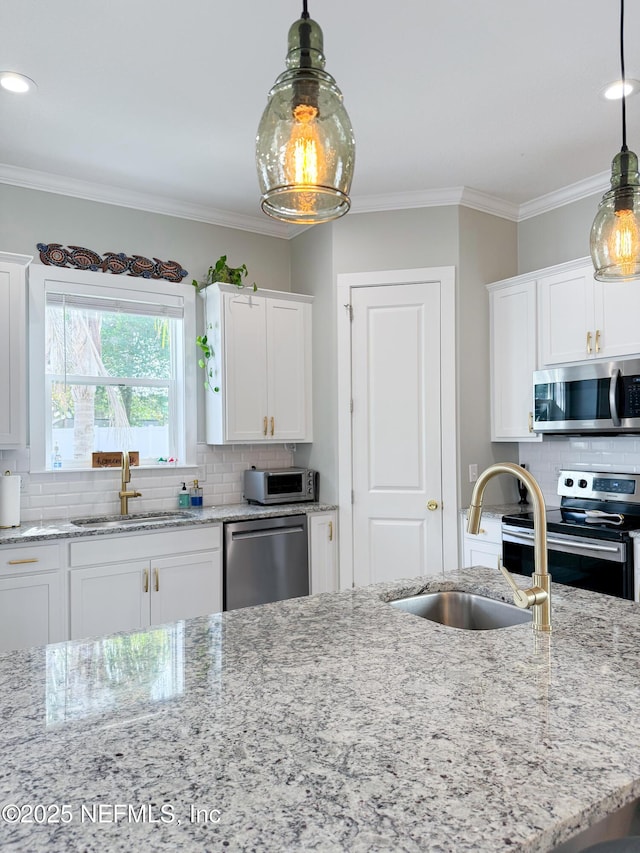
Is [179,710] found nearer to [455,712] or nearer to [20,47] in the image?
[455,712]

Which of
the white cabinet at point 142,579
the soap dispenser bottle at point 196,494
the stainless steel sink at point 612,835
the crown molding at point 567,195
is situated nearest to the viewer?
the stainless steel sink at point 612,835

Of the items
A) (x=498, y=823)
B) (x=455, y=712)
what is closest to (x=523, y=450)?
(x=455, y=712)

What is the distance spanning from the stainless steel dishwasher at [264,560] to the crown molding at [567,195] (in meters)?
2.49

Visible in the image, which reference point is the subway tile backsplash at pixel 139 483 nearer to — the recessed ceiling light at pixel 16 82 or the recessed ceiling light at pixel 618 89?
the recessed ceiling light at pixel 16 82

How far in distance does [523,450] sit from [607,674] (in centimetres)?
297

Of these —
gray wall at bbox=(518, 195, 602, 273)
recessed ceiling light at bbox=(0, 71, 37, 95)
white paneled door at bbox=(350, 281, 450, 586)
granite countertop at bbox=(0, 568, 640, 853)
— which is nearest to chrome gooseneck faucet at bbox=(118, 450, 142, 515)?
white paneled door at bbox=(350, 281, 450, 586)

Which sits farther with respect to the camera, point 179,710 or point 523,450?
point 523,450

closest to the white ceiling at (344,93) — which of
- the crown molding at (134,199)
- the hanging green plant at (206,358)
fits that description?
the crown molding at (134,199)

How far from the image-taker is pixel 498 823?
0.77 m

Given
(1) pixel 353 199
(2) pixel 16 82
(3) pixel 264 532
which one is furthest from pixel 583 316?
(2) pixel 16 82

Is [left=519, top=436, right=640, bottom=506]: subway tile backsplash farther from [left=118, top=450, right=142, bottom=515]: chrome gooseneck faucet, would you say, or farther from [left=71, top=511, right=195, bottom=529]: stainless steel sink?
[left=118, top=450, right=142, bottom=515]: chrome gooseneck faucet

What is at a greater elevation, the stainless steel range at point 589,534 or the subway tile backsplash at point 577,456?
the subway tile backsplash at point 577,456

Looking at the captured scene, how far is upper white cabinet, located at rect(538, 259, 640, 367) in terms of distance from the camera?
125 inches

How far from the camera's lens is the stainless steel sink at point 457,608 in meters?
1.85
